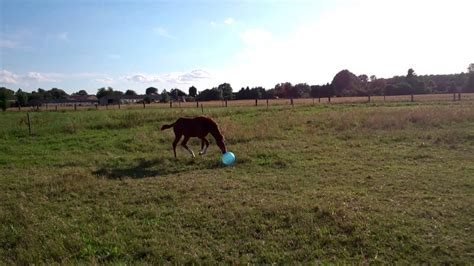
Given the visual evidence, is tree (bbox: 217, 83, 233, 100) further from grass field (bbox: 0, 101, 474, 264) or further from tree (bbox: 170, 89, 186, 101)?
grass field (bbox: 0, 101, 474, 264)

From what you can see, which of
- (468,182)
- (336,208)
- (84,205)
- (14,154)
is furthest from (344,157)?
(14,154)

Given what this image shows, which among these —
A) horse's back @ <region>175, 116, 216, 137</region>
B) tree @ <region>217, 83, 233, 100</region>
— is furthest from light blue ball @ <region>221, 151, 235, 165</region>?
tree @ <region>217, 83, 233, 100</region>

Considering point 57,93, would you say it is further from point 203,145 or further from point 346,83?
point 203,145

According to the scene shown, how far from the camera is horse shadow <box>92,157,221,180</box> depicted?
10.0 m

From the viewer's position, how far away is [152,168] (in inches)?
427

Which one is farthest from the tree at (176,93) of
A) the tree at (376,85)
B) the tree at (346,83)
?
the tree at (376,85)

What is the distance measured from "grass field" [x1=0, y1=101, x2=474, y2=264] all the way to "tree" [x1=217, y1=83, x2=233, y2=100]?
65.2 metres

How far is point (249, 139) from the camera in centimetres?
1546

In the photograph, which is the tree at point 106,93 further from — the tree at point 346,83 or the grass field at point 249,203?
the grass field at point 249,203

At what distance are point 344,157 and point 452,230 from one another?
6.15m

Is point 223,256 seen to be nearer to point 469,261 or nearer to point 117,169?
point 469,261

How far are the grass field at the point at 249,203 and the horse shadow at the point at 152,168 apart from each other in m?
0.03

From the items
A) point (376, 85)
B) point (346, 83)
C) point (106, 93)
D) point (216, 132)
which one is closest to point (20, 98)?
point (106, 93)

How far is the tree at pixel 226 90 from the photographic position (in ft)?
261
